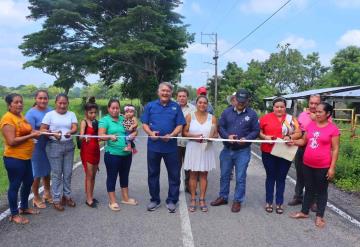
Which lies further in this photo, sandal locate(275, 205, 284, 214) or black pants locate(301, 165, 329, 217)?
sandal locate(275, 205, 284, 214)

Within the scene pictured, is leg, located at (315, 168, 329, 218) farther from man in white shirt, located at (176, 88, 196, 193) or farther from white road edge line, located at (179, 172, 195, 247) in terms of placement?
man in white shirt, located at (176, 88, 196, 193)

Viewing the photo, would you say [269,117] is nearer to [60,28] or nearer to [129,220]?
[129,220]

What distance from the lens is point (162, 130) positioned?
5.77m

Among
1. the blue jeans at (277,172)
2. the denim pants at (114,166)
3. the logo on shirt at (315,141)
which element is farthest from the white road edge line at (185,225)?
the logo on shirt at (315,141)

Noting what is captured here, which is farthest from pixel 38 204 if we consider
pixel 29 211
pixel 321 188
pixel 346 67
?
pixel 346 67

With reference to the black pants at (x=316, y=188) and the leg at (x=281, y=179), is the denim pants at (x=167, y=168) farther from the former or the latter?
the black pants at (x=316, y=188)

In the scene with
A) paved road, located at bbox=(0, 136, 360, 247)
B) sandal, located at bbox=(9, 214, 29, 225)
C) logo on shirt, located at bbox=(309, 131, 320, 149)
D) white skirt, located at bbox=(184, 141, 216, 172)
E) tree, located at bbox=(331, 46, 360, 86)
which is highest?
tree, located at bbox=(331, 46, 360, 86)

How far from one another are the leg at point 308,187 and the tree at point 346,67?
43573 mm

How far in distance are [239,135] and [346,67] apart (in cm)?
4510

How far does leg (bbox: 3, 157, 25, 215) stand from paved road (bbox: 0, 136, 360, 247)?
271 mm

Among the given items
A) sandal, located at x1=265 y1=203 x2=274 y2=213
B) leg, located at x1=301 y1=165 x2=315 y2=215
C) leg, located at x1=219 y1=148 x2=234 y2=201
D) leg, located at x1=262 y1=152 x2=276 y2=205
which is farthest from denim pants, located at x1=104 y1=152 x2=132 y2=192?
leg, located at x1=301 y1=165 x2=315 y2=215

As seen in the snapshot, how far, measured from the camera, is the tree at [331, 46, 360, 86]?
4523 cm

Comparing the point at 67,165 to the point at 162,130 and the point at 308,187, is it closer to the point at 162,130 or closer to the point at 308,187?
the point at 162,130

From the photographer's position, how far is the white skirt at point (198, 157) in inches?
236
